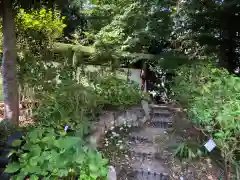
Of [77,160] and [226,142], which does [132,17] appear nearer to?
[226,142]

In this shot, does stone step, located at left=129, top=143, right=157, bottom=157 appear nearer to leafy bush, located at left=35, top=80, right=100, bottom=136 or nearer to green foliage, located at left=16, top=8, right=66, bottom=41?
leafy bush, located at left=35, top=80, right=100, bottom=136

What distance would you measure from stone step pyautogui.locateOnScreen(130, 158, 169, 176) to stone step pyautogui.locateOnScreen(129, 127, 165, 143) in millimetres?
465

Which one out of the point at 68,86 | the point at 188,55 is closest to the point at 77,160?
the point at 68,86

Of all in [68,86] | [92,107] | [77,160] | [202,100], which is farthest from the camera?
[92,107]

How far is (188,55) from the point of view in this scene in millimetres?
5941

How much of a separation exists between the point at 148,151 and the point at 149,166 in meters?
0.30

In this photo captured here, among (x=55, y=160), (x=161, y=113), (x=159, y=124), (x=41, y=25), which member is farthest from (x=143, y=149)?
(x=41, y=25)

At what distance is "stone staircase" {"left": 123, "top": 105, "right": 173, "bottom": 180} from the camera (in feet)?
8.04

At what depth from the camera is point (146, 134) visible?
134 inches

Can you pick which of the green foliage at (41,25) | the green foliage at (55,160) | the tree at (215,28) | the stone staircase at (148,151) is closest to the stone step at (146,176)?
the stone staircase at (148,151)

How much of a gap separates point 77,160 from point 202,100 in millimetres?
2215

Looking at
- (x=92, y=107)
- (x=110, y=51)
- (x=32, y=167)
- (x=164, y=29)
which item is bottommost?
(x=92, y=107)

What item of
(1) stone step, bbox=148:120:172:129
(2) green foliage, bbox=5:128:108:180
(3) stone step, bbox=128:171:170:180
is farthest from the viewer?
(1) stone step, bbox=148:120:172:129

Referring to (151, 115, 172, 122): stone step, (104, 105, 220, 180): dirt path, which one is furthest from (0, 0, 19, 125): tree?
(151, 115, 172, 122): stone step
